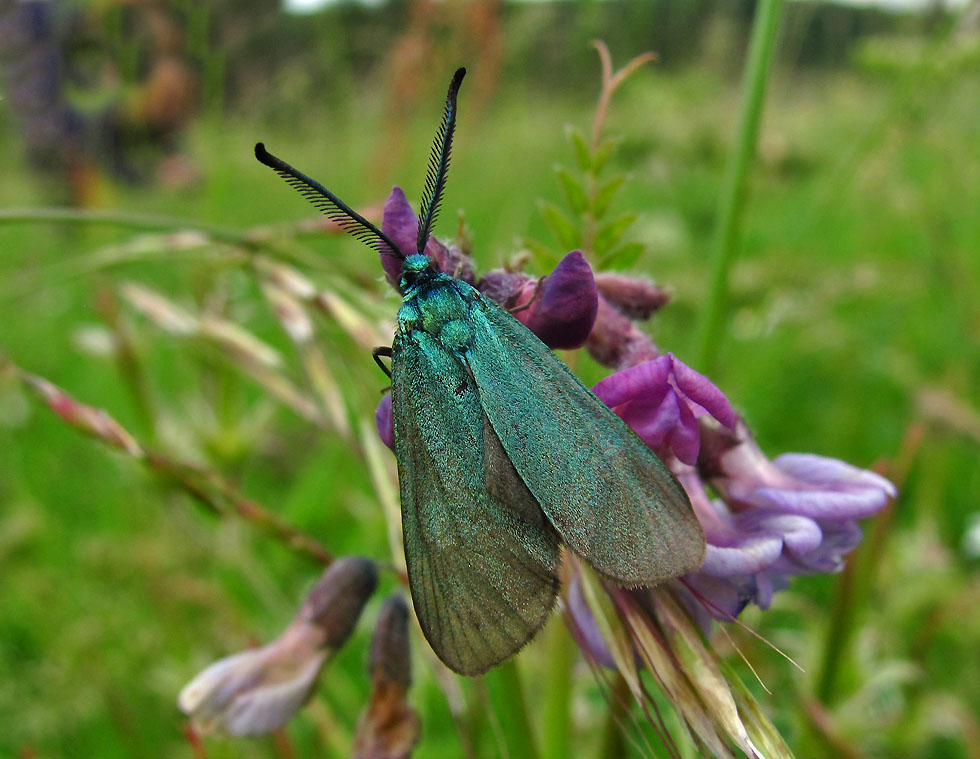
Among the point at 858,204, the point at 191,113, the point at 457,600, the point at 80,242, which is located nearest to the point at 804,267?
the point at 457,600

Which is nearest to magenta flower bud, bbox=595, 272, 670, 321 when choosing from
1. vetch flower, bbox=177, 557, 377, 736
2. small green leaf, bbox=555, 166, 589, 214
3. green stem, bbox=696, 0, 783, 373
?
small green leaf, bbox=555, 166, 589, 214

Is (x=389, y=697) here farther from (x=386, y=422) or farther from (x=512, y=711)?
(x=386, y=422)

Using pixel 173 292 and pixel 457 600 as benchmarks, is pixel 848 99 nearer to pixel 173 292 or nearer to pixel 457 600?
pixel 173 292

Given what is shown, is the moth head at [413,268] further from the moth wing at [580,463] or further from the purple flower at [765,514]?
the purple flower at [765,514]

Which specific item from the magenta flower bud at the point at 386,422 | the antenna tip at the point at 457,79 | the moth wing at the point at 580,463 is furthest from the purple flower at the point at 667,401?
the antenna tip at the point at 457,79

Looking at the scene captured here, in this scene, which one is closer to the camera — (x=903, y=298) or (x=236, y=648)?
(x=236, y=648)

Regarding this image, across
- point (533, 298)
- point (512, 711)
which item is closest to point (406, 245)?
point (533, 298)

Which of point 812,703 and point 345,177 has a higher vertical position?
point 345,177
